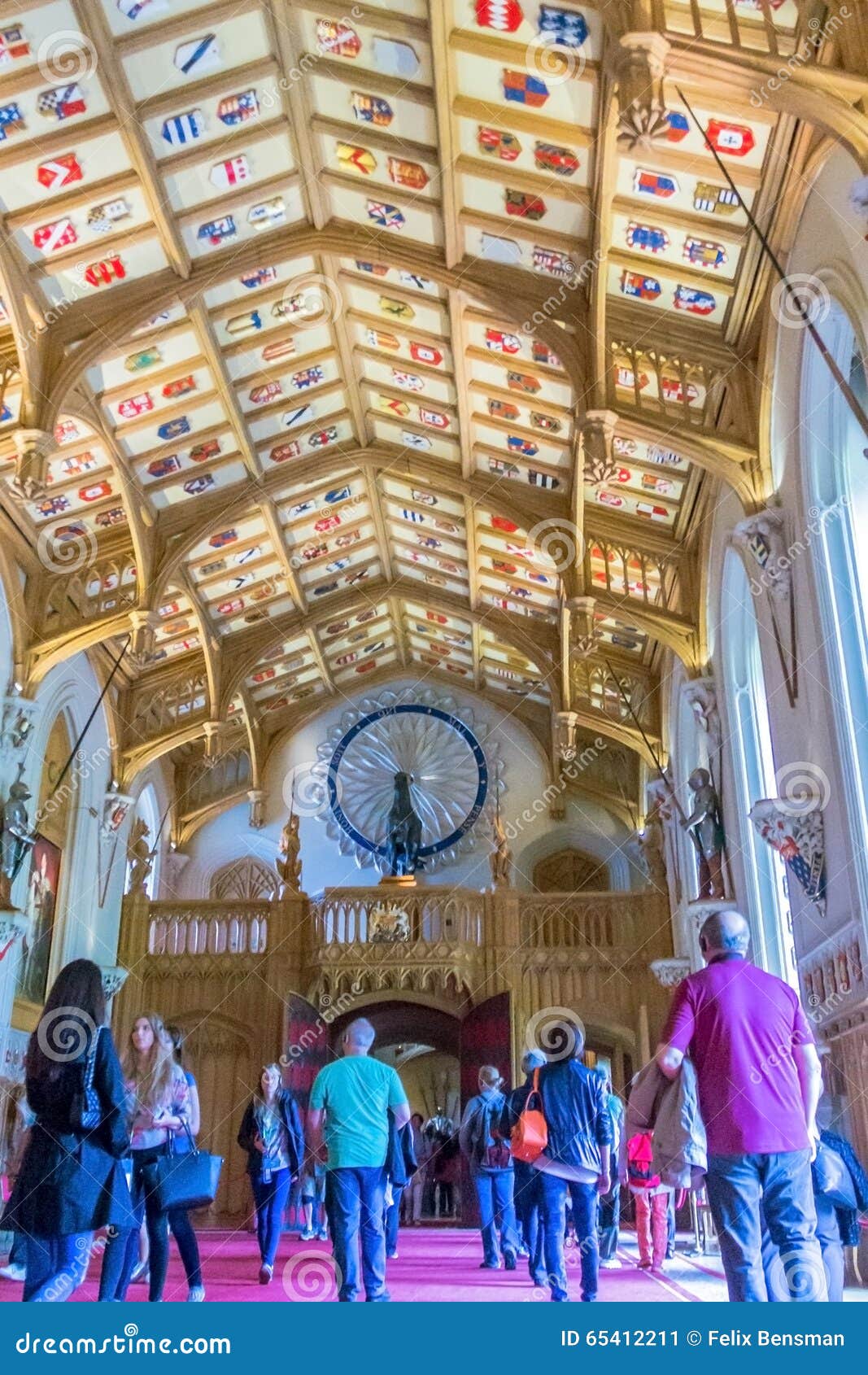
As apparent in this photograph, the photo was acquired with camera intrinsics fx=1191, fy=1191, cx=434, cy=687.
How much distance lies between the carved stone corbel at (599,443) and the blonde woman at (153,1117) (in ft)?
20.6

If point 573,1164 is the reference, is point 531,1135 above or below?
above

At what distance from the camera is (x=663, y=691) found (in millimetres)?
15055

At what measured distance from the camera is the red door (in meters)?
13.8

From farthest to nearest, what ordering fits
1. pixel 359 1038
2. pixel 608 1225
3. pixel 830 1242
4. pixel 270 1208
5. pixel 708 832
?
pixel 708 832
pixel 608 1225
pixel 270 1208
pixel 359 1038
pixel 830 1242

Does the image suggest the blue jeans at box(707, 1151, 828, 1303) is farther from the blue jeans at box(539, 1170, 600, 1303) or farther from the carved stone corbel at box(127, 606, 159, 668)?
the carved stone corbel at box(127, 606, 159, 668)

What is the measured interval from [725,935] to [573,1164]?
205cm

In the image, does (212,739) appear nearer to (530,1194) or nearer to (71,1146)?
(530,1194)

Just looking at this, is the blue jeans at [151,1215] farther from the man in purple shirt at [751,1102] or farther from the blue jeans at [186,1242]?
the man in purple shirt at [751,1102]

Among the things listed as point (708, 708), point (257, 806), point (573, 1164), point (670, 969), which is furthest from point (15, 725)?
point (573, 1164)

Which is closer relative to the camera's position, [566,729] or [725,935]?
[725,935]

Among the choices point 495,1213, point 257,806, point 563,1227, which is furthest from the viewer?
point 257,806

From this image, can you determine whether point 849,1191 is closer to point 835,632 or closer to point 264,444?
point 835,632

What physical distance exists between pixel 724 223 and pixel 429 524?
7.52 m

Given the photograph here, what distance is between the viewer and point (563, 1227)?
5.01m
